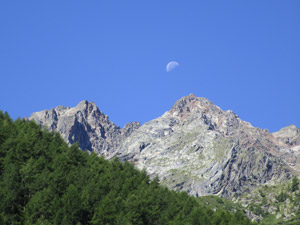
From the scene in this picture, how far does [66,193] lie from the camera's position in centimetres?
9150

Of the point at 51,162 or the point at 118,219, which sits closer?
the point at 118,219

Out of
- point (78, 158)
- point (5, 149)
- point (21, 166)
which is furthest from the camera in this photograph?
point (78, 158)

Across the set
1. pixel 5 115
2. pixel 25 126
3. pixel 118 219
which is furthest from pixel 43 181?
pixel 5 115

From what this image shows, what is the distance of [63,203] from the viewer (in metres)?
88.1

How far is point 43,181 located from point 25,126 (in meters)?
47.2

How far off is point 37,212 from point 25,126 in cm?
5588

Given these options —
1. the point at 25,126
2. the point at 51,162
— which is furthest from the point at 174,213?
the point at 25,126

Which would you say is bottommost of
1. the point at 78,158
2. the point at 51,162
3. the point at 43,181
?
the point at 43,181

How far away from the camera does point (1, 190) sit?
8694cm

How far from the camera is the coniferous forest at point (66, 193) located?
86688mm

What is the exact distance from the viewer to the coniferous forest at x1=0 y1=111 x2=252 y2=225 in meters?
86.7

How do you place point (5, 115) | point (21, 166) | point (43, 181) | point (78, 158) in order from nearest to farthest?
point (43, 181)
point (21, 166)
point (78, 158)
point (5, 115)

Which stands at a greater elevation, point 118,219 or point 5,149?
point 5,149

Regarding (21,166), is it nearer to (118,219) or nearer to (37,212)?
(37,212)
